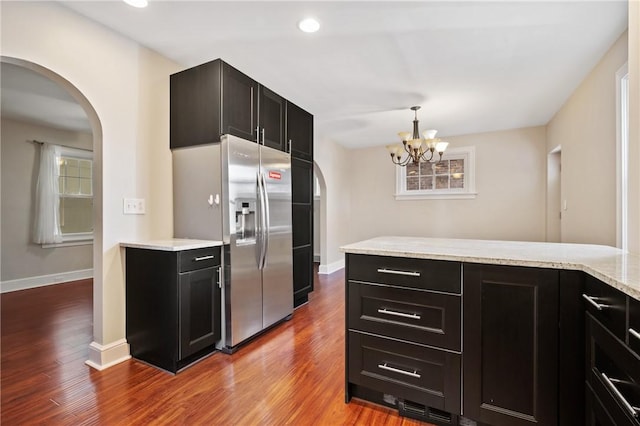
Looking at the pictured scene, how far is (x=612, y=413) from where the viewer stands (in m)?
1.01

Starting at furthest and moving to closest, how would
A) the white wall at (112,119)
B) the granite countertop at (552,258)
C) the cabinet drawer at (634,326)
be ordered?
the white wall at (112,119) → the granite countertop at (552,258) → the cabinet drawer at (634,326)

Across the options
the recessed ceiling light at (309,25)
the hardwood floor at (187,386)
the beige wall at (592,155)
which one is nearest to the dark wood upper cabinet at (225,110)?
the recessed ceiling light at (309,25)

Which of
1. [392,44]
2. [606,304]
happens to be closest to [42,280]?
[392,44]

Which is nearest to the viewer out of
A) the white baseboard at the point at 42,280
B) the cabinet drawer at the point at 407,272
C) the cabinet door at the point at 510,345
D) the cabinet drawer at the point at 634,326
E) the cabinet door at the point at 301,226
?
the cabinet drawer at the point at 634,326

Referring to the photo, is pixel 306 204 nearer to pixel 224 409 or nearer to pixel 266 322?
pixel 266 322

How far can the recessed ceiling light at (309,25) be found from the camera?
2.12 metres

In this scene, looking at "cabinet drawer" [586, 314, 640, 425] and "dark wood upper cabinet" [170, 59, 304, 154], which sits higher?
"dark wood upper cabinet" [170, 59, 304, 154]

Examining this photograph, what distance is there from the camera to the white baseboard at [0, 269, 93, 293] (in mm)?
4191

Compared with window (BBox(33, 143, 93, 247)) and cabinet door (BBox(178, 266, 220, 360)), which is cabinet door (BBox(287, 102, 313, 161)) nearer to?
cabinet door (BBox(178, 266, 220, 360))

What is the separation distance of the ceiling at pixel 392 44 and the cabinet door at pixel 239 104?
232 millimetres

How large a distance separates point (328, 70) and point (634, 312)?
Answer: 273 cm

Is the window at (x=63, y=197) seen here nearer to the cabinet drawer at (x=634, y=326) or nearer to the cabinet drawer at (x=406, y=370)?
the cabinet drawer at (x=406, y=370)

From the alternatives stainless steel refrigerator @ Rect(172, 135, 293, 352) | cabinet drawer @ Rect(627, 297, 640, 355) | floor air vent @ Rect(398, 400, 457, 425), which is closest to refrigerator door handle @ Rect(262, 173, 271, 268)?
stainless steel refrigerator @ Rect(172, 135, 293, 352)

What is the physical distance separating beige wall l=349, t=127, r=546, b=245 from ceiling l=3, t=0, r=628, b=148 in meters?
1.36
